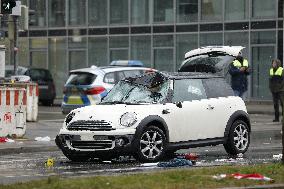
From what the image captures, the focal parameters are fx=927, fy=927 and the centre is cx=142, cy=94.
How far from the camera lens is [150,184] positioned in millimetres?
11188

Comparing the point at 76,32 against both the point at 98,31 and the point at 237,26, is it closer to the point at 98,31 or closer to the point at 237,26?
the point at 98,31

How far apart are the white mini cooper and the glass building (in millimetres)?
22823

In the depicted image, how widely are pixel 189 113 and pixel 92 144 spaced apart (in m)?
2.01

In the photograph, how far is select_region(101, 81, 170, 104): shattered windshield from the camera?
16.0 meters

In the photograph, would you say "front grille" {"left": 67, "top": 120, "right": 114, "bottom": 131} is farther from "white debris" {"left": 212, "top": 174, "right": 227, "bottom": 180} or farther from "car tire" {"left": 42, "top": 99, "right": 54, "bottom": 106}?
"car tire" {"left": 42, "top": 99, "right": 54, "bottom": 106}

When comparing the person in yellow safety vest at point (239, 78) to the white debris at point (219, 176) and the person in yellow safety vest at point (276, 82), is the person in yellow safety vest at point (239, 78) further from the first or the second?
the white debris at point (219, 176)

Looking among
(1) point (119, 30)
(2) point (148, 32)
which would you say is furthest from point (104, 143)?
(1) point (119, 30)

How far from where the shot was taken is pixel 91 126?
15.1m

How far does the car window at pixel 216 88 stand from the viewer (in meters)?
17.0

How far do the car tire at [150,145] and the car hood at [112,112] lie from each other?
11.6 inches

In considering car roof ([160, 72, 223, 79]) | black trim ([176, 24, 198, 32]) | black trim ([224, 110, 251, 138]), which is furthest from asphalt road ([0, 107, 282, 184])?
black trim ([176, 24, 198, 32])

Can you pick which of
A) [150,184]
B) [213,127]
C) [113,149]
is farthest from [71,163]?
[150,184]

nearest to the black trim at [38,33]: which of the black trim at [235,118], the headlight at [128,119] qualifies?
the black trim at [235,118]

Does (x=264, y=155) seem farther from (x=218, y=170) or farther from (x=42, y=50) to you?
(x=42, y=50)
